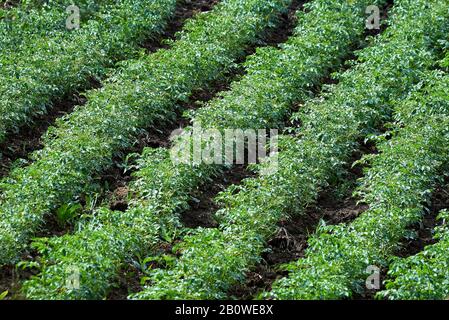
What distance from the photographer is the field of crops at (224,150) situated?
9.38 m

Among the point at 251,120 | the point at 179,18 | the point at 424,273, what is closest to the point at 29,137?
the point at 251,120

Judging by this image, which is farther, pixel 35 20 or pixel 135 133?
pixel 35 20

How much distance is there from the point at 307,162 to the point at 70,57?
161 inches

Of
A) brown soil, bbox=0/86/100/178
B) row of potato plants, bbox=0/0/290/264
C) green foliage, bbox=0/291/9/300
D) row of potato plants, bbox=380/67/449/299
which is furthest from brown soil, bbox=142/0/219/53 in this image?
green foliage, bbox=0/291/9/300

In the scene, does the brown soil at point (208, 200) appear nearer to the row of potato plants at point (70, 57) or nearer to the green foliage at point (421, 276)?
the green foliage at point (421, 276)

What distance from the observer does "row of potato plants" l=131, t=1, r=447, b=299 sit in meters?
9.19

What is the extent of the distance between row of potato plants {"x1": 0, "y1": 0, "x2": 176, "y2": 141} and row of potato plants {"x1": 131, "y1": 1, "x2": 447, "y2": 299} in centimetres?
306

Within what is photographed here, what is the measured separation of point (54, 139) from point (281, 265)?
3498 millimetres

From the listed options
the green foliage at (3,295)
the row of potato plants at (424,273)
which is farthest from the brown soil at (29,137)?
the row of potato plants at (424,273)

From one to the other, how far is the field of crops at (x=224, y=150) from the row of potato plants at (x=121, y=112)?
27mm

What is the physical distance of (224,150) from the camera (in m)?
11.8

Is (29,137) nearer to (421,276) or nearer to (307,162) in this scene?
(307,162)
